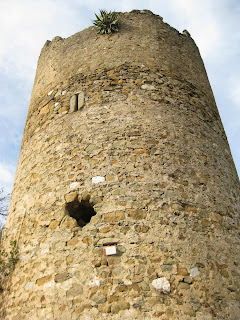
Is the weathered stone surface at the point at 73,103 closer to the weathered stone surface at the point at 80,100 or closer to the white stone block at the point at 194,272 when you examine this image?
the weathered stone surface at the point at 80,100

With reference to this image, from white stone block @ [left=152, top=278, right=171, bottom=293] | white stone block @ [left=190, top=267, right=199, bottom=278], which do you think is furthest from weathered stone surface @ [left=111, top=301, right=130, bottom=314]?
white stone block @ [left=190, top=267, right=199, bottom=278]

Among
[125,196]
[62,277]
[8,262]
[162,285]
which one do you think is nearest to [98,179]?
[125,196]

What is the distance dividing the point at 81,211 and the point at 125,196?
0.62 meters

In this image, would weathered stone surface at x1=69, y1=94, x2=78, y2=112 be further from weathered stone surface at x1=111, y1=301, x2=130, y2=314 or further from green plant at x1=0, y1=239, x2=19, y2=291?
weathered stone surface at x1=111, y1=301, x2=130, y2=314

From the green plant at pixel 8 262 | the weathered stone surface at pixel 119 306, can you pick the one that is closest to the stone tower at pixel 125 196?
the weathered stone surface at pixel 119 306

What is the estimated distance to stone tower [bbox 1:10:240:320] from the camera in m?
2.87

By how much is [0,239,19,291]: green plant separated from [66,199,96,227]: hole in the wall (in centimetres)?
85

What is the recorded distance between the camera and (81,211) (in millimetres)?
3611

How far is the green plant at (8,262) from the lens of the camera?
3559 millimetres

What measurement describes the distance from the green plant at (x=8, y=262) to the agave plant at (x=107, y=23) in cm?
406

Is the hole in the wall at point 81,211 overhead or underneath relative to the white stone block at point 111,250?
overhead

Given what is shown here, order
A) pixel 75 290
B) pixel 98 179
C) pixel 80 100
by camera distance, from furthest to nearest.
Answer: pixel 80 100 < pixel 98 179 < pixel 75 290

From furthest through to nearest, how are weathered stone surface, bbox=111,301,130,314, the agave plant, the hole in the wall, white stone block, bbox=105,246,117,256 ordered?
1. the agave plant
2. the hole in the wall
3. white stone block, bbox=105,246,117,256
4. weathered stone surface, bbox=111,301,130,314

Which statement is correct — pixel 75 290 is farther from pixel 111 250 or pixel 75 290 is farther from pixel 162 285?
pixel 162 285
